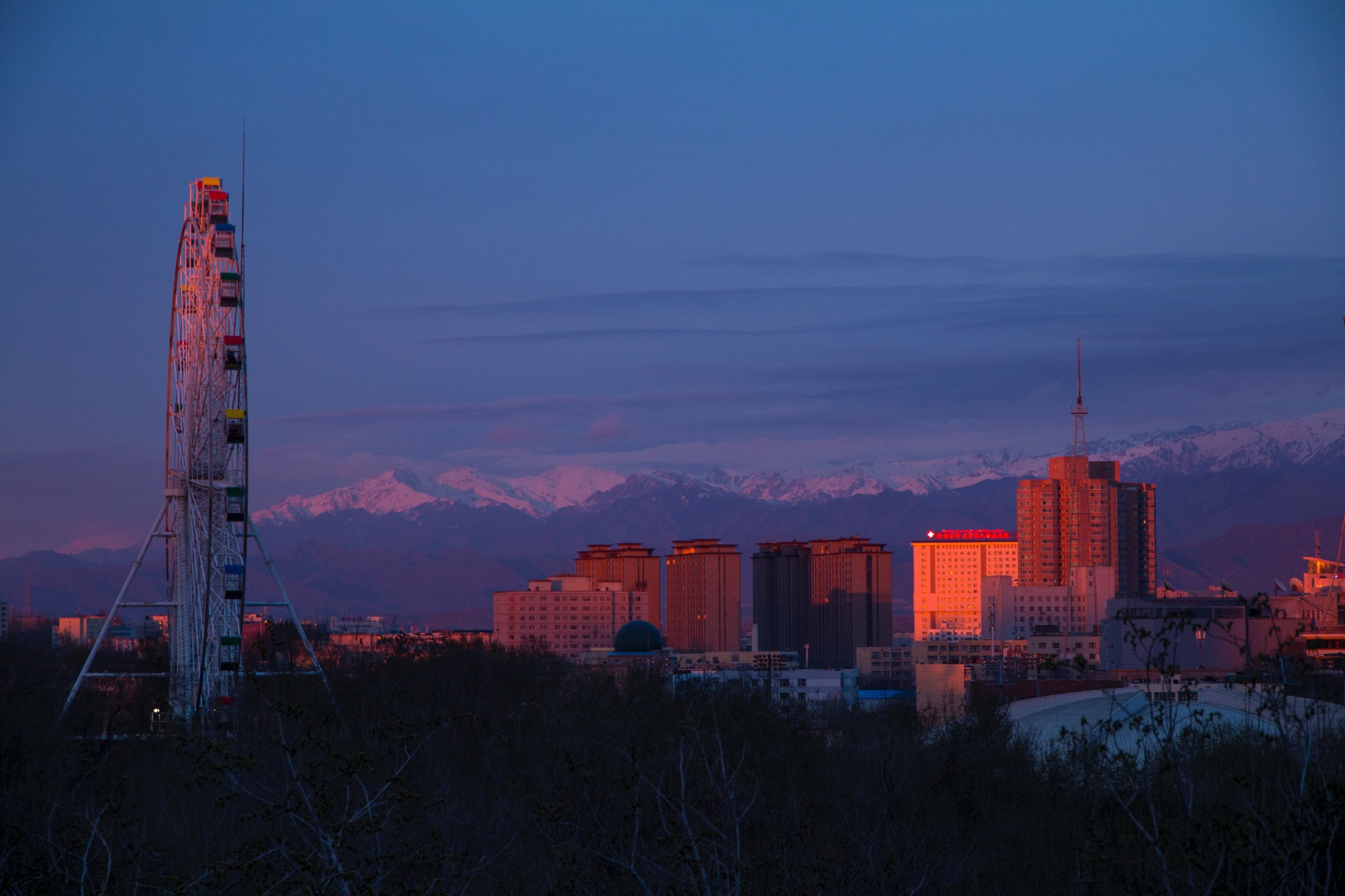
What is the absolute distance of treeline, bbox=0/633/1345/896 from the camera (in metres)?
12.9

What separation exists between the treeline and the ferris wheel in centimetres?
232

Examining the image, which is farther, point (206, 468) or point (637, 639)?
point (637, 639)

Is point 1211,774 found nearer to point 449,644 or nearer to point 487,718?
point 487,718

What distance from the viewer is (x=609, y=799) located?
3048cm

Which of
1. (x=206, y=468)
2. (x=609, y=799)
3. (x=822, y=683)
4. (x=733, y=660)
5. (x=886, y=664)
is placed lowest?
(x=886, y=664)

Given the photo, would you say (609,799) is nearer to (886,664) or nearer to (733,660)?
(733,660)

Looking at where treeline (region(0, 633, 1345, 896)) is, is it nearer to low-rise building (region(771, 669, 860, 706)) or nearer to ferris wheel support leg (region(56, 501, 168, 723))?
ferris wheel support leg (region(56, 501, 168, 723))

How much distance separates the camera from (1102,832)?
1573 cm

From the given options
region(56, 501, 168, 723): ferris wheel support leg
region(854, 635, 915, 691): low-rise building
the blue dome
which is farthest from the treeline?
region(854, 635, 915, 691): low-rise building

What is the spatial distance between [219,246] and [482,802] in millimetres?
22974

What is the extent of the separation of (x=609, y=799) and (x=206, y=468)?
72.2 feet

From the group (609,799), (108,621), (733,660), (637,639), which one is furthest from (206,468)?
(733,660)

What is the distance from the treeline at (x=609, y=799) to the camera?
12.9 metres

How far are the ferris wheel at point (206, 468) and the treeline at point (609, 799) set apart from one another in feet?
7.62
